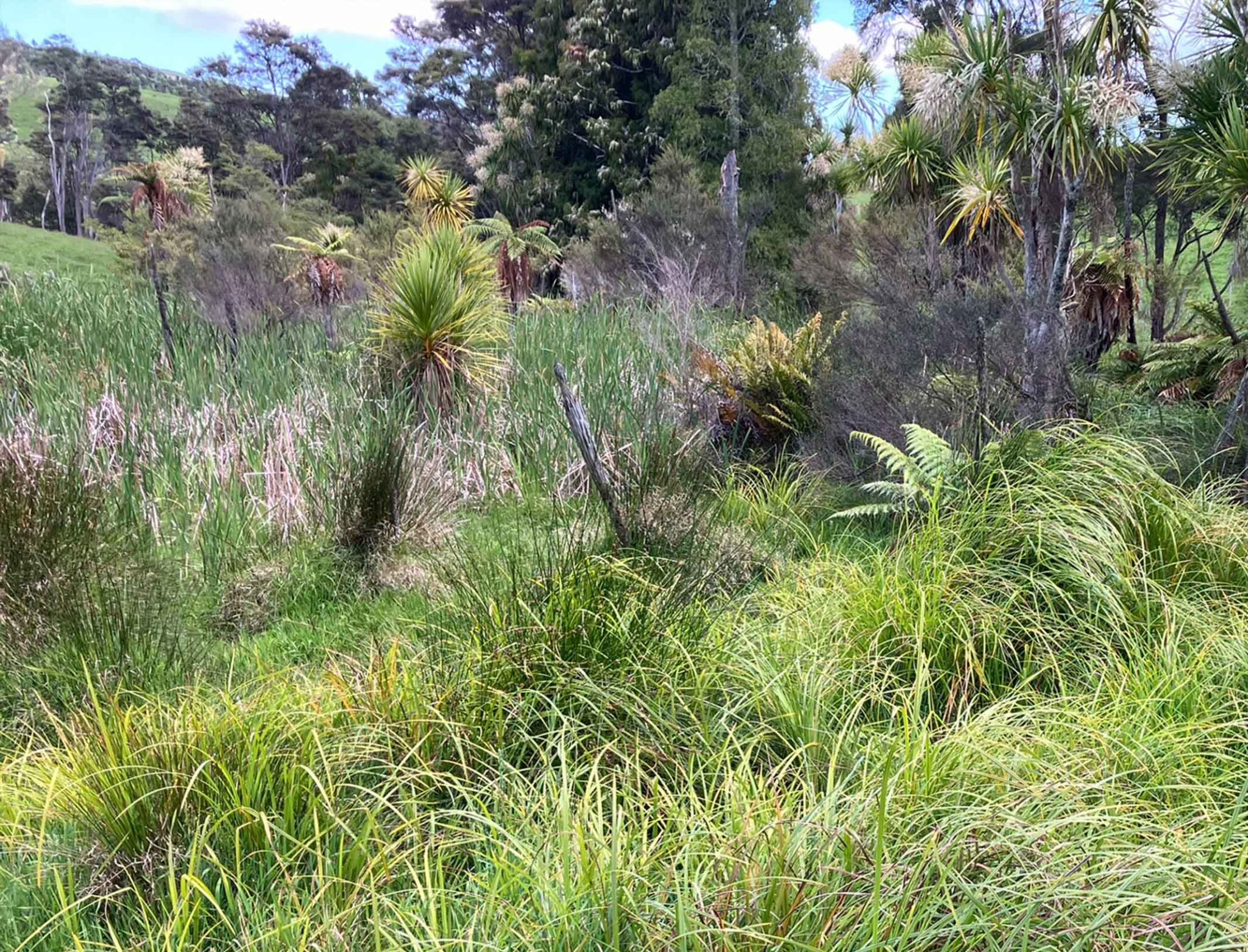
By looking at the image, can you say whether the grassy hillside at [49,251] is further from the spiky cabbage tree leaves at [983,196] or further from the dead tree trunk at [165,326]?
the spiky cabbage tree leaves at [983,196]

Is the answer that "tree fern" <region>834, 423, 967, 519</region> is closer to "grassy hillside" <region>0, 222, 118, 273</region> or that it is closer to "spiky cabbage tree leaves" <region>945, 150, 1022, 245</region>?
"spiky cabbage tree leaves" <region>945, 150, 1022, 245</region>

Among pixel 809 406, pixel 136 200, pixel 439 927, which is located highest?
pixel 136 200

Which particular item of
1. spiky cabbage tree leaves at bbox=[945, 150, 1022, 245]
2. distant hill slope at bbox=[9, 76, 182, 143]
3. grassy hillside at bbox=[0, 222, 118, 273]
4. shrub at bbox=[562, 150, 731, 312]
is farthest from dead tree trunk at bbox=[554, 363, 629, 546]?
distant hill slope at bbox=[9, 76, 182, 143]

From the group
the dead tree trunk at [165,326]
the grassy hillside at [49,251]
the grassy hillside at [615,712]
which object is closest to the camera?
the grassy hillside at [615,712]

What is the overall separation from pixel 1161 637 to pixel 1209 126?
232 inches

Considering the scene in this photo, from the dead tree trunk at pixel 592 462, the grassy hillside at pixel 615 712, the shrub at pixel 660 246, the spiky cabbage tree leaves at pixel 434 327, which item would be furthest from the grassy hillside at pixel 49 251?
the dead tree trunk at pixel 592 462

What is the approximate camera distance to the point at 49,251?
1259 inches

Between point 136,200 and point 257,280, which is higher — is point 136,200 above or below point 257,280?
above

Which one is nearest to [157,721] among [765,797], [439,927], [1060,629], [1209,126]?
[439,927]

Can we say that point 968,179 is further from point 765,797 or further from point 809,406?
point 765,797

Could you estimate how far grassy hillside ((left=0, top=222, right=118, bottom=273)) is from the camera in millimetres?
29203

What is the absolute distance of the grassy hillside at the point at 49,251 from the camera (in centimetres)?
2920

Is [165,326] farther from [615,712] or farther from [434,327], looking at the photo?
[615,712]

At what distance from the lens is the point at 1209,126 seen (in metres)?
6.88
